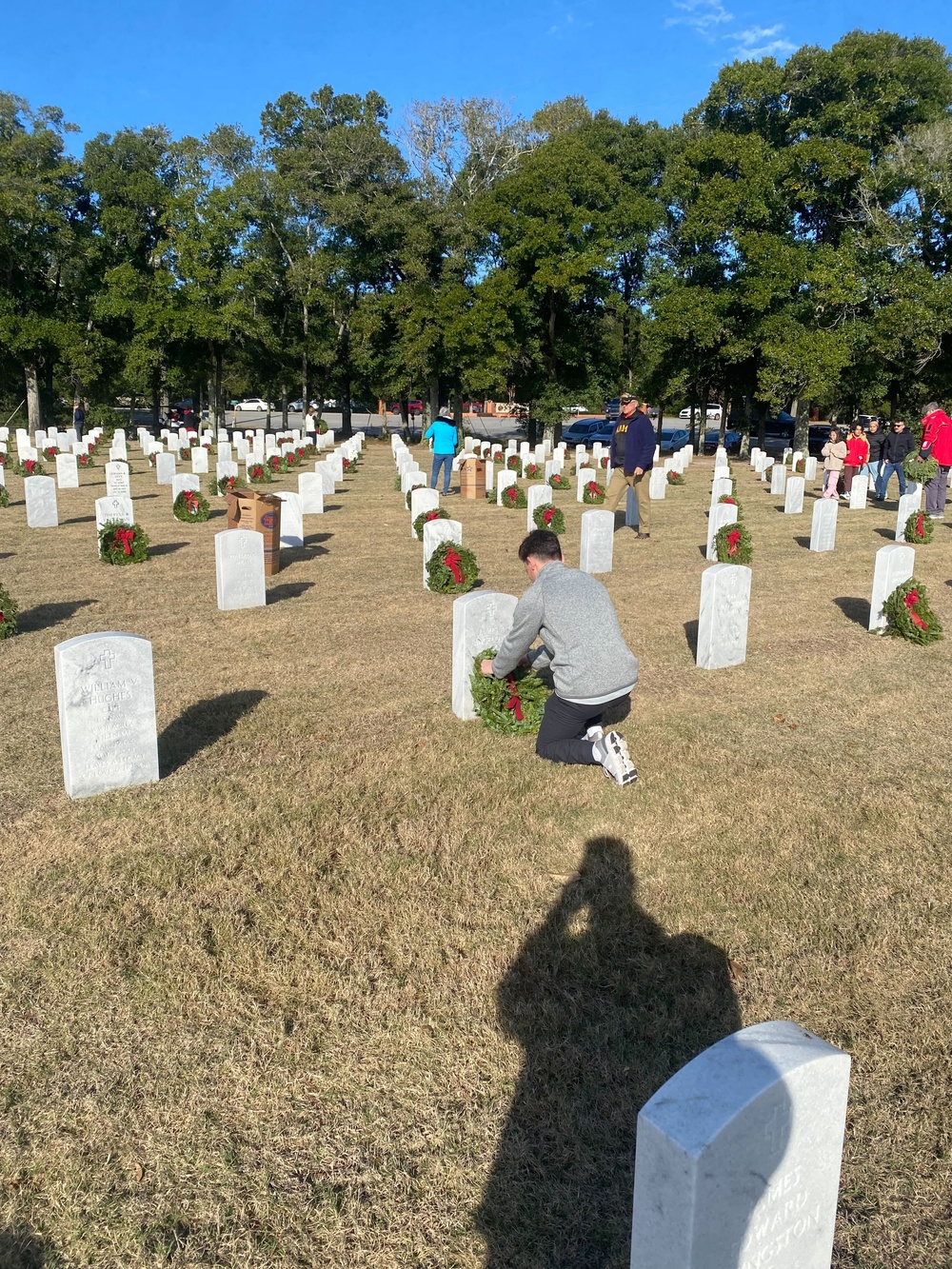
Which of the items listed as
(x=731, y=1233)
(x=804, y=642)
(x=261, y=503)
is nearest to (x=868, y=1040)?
(x=731, y=1233)

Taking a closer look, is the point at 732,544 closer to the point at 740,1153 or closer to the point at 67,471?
the point at 740,1153

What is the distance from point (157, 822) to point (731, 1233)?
13.0ft

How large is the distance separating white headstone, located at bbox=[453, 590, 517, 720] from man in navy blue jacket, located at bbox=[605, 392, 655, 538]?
733 centimetres

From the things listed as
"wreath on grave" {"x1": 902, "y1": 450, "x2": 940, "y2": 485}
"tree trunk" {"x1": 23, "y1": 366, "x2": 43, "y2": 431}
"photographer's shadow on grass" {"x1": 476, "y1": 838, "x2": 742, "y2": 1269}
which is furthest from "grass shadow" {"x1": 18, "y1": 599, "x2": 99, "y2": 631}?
"tree trunk" {"x1": 23, "y1": 366, "x2": 43, "y2": 431}

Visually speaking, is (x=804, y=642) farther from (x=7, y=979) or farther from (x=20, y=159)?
(x=20, y=159)

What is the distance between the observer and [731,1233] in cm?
192

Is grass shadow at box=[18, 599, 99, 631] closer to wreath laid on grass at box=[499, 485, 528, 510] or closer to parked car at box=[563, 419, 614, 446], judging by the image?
wreath laid on grass at box=[499, 485, 528, 510]

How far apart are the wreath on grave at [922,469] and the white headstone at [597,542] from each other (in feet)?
24.1

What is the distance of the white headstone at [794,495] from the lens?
19891 mm

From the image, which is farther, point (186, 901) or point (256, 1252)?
point (186, 901)

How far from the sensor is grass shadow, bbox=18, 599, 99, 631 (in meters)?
9.33

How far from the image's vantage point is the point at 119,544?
1263cm

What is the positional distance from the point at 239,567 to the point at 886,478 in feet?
50.3

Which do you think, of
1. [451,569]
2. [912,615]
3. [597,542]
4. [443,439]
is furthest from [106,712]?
[443,439]
